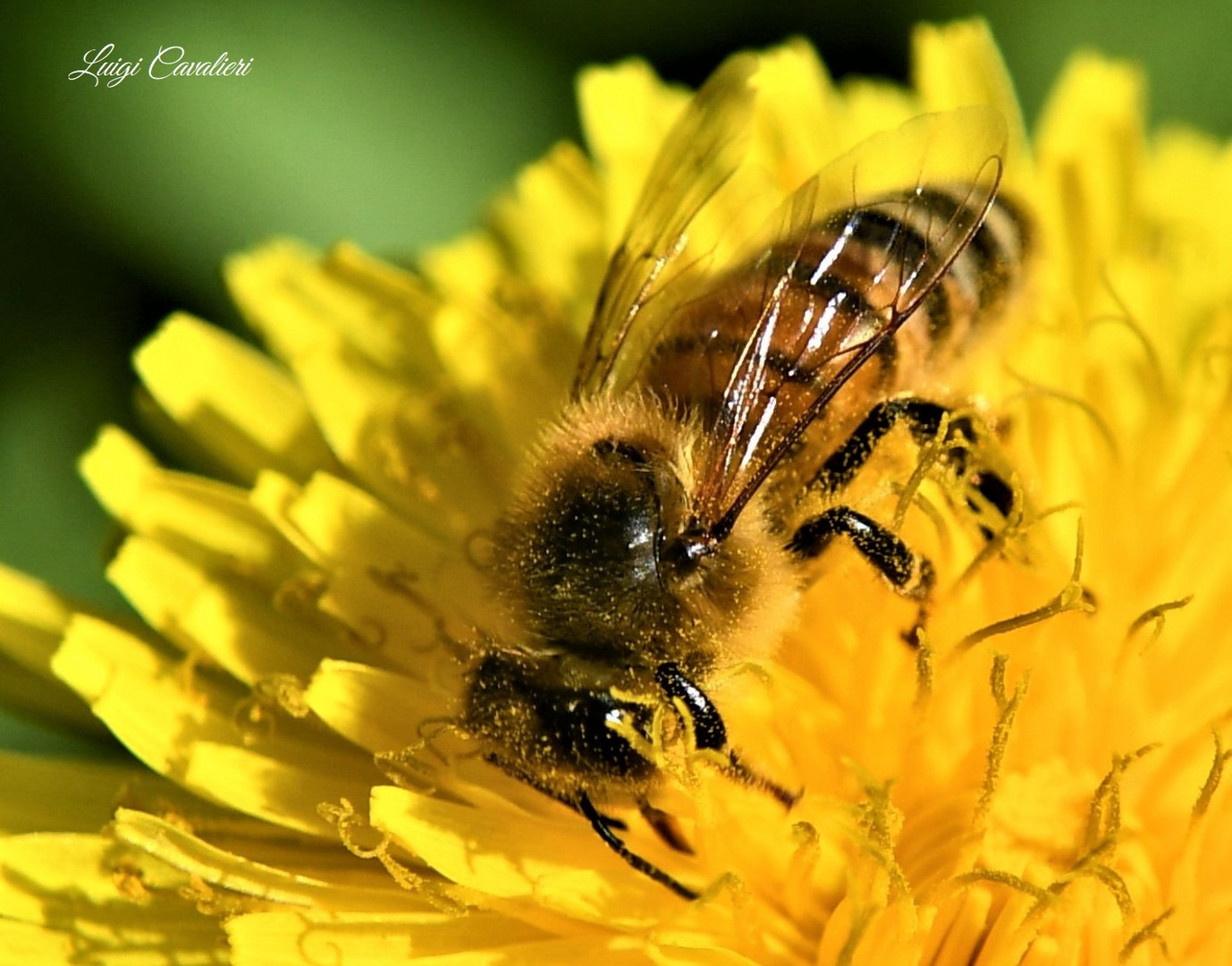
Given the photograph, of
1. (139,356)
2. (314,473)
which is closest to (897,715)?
(314,473)

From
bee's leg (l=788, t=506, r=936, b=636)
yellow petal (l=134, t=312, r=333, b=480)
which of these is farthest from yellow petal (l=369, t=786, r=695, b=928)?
yellow petal (l=134, t=312, r=333, b=480)

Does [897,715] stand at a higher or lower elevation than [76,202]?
lower

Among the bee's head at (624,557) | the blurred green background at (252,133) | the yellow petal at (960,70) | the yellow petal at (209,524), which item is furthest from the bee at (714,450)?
the blurred green background at (252,133)

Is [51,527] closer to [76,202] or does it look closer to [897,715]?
[76,202]

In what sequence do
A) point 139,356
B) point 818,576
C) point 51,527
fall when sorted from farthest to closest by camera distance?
point 51,527, point 139,356, point 818,576

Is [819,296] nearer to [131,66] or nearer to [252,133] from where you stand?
[252,133]

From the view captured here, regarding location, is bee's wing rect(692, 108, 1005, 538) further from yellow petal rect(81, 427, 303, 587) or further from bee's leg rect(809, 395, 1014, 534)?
yellow petal rect(81, 427, 303, 587)
